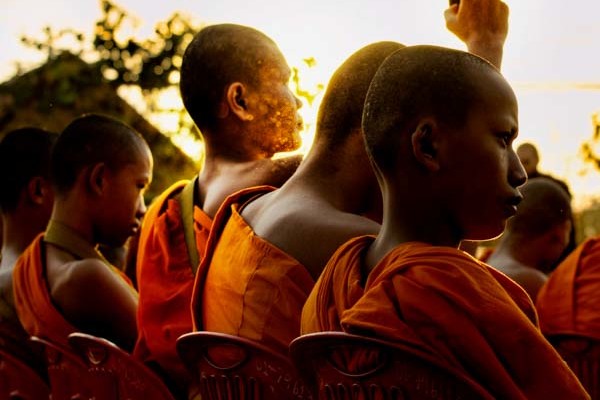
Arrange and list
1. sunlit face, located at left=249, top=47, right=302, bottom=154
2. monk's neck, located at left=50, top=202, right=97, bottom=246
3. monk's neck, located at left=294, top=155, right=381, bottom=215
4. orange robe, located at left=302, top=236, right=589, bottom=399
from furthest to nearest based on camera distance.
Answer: monk's neck, located at left=50, top=202, right=97, bottom=246
sunlit face, located at left=249, top=47, right=302, bottom=154
monk's neck, located at left=294, top=155, right=381, bottom=215
orange robe, located at left=302, top=236, right=589, bottom=399

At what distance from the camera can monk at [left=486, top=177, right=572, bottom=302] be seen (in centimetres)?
577

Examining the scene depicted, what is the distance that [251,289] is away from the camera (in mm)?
2881

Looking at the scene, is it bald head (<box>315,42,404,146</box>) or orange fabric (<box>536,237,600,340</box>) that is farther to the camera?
orange fabric (<box>536,237,600,340</box>)

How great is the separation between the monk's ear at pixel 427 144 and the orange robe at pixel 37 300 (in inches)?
93.4

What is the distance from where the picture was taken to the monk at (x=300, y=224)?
283 cm

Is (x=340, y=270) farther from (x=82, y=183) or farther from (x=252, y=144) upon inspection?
(x=82, y=183)

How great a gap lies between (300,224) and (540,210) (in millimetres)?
3189

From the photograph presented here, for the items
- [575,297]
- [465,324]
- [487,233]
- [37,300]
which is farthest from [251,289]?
[575,297]

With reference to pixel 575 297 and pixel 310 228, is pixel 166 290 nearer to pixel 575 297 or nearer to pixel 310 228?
pixel 310 228

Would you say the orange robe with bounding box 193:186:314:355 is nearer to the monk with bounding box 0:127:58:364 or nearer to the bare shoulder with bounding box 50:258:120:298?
the bare shoulder with bounding box 50:258:120:298

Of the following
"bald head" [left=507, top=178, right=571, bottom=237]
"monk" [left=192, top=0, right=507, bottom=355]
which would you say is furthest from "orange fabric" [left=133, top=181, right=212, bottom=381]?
"bald head" [left=507, top=178, right=571, bottom=237]

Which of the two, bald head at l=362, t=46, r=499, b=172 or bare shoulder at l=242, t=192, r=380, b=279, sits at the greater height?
bald head at l=362, t=46, r=499, b=172

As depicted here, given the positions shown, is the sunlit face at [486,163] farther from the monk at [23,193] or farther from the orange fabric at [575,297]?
the monk at [23,193]

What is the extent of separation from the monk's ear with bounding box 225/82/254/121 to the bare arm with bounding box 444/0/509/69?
100 cm
